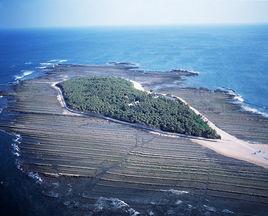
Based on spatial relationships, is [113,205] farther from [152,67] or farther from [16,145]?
[152,67]

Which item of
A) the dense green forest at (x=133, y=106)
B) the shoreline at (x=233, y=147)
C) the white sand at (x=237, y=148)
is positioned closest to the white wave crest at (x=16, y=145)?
the dense green forest at (x=133, y=106)

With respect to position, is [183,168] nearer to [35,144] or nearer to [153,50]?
[35,144]

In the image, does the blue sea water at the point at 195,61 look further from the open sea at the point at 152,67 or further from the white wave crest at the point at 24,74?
the white wave crest at the point at 24,74

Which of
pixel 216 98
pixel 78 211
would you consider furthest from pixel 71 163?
pixel 216 98

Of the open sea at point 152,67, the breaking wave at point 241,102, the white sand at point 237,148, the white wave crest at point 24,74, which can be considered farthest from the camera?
the white wave crest at point 24,74

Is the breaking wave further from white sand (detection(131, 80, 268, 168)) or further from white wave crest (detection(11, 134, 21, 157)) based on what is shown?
white wave crest (detection(11, 134, 21, 157))
